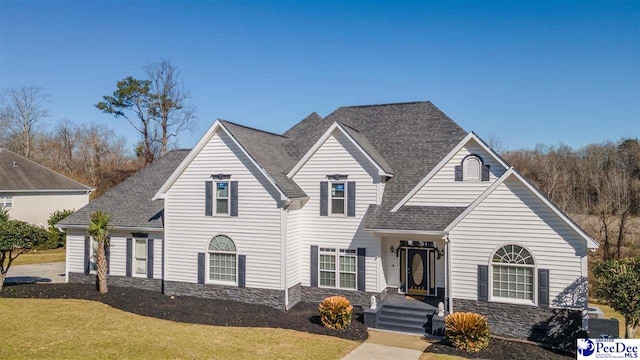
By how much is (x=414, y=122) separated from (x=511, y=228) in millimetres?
8542

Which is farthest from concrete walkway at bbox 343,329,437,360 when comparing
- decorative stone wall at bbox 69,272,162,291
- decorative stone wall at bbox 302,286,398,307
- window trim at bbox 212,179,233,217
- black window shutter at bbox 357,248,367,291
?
decorative stone wall at bbox 69,272,162,291

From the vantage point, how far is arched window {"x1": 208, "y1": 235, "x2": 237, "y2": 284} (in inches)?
717

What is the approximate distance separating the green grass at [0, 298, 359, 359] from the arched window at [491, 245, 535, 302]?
5.54 metres

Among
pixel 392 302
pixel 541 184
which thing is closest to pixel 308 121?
pixel 392 302

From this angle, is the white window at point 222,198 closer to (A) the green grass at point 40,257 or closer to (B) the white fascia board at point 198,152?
(B) the white fascia board at point 198,152

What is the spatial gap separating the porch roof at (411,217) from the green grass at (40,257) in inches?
967

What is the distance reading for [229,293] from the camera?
18.1 meters

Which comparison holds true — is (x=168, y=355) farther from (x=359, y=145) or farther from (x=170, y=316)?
(x=359, y=145)

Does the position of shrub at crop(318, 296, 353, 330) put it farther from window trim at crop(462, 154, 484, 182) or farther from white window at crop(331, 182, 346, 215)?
window trim at crop(462, 154, 484, 182)

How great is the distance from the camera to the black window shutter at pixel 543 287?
14.0m

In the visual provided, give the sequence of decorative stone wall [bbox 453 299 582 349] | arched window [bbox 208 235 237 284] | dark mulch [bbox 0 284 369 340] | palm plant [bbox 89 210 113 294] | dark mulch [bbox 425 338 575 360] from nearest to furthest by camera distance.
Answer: dark mulch [bbox 425 338 575 360] → decorative stone wall [bbox 453 299 582 349] → dark mulch [bbox 0 284 369 340] → arched window [bbox 208 235 237 284] → palm plant [bbox 89 210 113 294]

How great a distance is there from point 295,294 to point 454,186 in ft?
25.8

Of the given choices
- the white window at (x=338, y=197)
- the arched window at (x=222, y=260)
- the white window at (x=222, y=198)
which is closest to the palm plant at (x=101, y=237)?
the arched window at (x=222, y=260)

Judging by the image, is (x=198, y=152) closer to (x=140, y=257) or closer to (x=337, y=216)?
(x=140, y=257)
